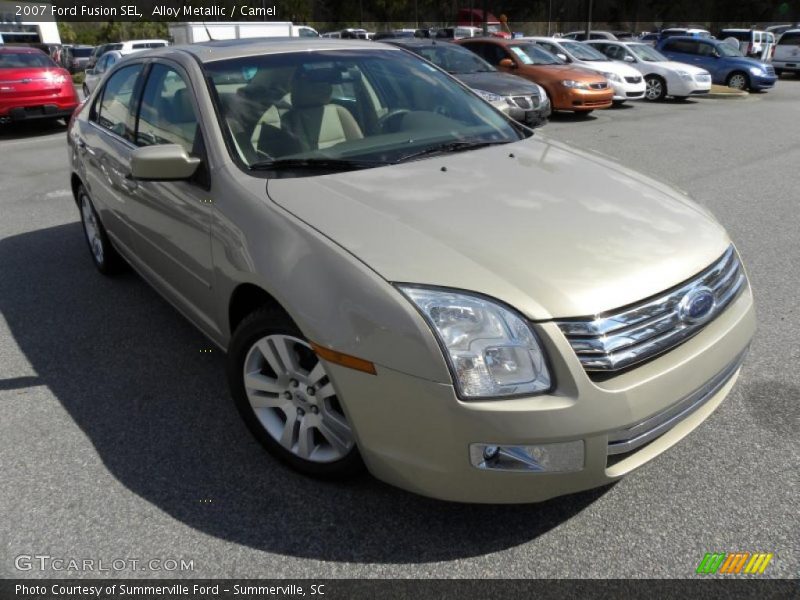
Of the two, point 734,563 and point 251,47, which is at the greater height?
point 251,47

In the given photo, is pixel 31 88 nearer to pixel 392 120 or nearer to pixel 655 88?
pixel 392 120

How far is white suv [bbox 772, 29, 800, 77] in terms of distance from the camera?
2328cm

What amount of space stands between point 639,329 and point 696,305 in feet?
1.05

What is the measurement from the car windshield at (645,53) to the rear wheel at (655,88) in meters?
0.71

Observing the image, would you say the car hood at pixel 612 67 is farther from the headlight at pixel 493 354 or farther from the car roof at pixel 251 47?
the headlight at pixel 493 354

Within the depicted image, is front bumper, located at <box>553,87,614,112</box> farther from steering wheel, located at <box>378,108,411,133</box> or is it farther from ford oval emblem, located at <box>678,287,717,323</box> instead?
ford oval emblem, located at <box>678,287,717,323</box>

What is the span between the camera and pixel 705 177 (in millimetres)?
7867

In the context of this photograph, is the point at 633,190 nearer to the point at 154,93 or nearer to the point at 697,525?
the point at 697,525

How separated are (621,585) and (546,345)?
2.71 ft

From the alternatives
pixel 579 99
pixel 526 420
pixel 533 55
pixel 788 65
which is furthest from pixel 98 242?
pixel 788 65

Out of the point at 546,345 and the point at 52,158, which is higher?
the point at 546,345

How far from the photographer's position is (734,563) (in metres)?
2.20

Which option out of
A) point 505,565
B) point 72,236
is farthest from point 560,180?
point 72,236

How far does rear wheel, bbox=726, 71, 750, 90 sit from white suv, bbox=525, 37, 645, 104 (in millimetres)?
4832
